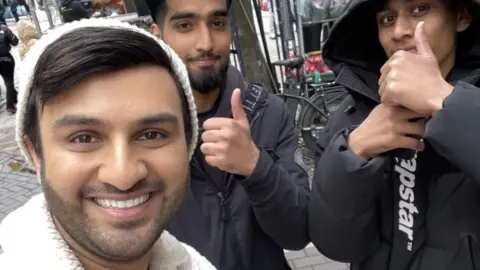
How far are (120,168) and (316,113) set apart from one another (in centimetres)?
478

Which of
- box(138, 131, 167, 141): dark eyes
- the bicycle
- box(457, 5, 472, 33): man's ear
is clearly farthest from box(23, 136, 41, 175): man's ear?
the bicycle

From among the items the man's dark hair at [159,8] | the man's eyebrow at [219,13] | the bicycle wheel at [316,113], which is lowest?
the bicycle wheel at [316,113]

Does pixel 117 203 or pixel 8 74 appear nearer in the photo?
pixel 117 203

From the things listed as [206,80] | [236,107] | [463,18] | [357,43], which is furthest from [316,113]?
[236,107]

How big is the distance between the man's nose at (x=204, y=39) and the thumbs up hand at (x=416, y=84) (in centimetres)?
84

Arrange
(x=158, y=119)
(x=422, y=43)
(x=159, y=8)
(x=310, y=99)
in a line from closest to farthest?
(x=158, y=119) → (x=422, y=43) → (x=159, y=8) → (x=310, y=99)

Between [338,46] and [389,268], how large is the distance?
0.89m

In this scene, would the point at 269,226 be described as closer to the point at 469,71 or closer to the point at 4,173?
the point at 469,71

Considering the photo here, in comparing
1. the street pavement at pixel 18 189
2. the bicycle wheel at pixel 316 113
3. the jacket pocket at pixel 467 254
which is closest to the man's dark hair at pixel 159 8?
the jacket pocket at pixel 467 254

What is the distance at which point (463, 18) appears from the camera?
5.38 ft

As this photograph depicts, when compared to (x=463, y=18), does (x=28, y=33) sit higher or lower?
lower

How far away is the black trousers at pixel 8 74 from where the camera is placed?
948 centimetres

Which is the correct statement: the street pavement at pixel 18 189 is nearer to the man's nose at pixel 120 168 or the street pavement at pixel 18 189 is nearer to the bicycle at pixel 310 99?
the bicycle at pixel 310 99

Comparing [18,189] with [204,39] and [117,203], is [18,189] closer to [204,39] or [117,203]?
[204,39]
